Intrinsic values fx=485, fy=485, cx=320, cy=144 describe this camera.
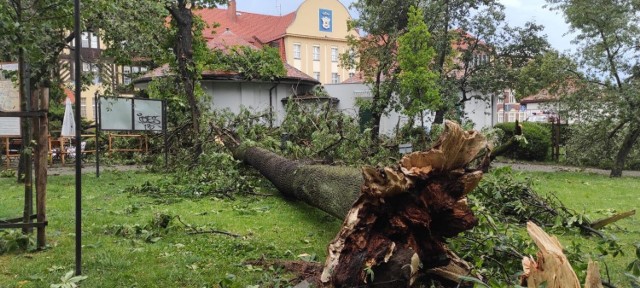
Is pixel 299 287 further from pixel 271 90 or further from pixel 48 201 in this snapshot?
pixel 271 90

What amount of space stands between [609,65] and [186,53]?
39.2 feet

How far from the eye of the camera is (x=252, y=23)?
156ft

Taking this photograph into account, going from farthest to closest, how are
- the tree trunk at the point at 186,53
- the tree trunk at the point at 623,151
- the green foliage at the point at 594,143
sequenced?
the green foliage at the point at 594,143 < the tree trunk at the point at 623,151 < the tree trunk at the point at 186,53

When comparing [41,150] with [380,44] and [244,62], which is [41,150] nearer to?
[244,62]

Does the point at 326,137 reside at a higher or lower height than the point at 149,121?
lower

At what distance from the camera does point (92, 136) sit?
59.8 feet

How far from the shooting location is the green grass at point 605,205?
452 cm

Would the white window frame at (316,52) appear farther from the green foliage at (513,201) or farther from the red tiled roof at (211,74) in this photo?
the green foliage at (513,201)

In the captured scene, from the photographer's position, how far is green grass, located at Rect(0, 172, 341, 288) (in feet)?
12.6

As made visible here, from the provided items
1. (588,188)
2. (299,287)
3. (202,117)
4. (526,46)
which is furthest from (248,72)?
(299,287)

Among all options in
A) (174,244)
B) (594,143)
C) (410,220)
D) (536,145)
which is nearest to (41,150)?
(174,244)

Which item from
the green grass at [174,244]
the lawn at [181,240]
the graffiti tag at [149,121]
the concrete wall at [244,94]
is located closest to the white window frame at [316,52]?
the concrete wall at [244,94]

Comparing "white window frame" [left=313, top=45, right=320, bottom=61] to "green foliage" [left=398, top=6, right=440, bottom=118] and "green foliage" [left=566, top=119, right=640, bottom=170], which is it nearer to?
"green foliage" [left=566, top=119, right=640, bottom=170]

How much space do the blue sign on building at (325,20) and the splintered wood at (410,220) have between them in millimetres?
44040
